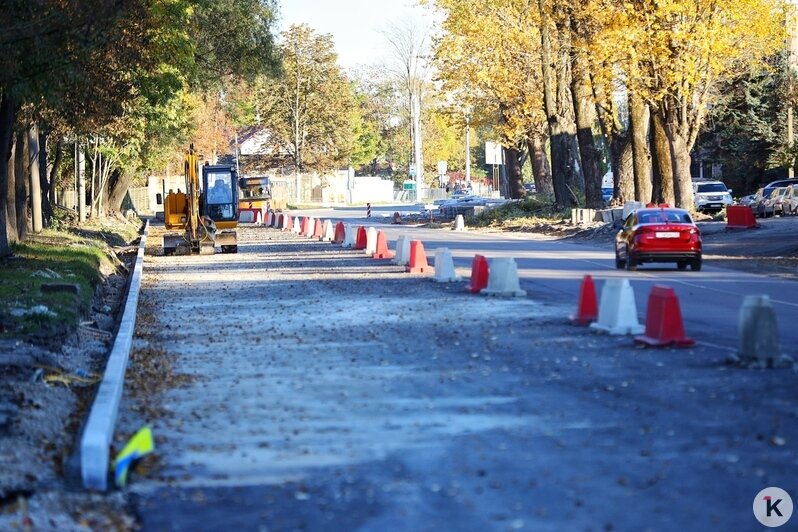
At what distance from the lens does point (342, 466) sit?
9.54 m

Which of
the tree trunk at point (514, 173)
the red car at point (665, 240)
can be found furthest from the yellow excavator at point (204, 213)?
the tree trunk at point (514, 173)

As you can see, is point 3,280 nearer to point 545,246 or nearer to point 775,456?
point 775,456

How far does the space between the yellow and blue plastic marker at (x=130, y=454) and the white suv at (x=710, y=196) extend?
52.2 metres

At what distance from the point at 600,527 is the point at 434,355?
26.5ft

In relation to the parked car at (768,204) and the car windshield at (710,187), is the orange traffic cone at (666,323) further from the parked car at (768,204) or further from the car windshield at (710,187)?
the car windshield at (710,187)

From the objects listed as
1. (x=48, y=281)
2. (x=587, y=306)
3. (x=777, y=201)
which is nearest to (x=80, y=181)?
(x=777, y=201)

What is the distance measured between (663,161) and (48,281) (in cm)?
2907

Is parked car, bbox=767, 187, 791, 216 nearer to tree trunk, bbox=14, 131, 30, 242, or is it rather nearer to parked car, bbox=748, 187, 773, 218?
parked car, bbox=748, 187, 773, 218

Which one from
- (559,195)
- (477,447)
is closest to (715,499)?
(477,447)

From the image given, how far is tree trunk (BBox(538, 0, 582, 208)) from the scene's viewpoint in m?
58.7

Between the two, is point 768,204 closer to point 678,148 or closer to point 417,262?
point 678,148

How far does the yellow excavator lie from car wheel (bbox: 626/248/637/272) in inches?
600

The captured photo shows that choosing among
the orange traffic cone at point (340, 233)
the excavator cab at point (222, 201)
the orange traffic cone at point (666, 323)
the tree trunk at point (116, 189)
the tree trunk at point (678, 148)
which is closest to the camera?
the orange traffic cone at point (666, 323)

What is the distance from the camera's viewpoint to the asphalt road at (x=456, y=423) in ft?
27.2
